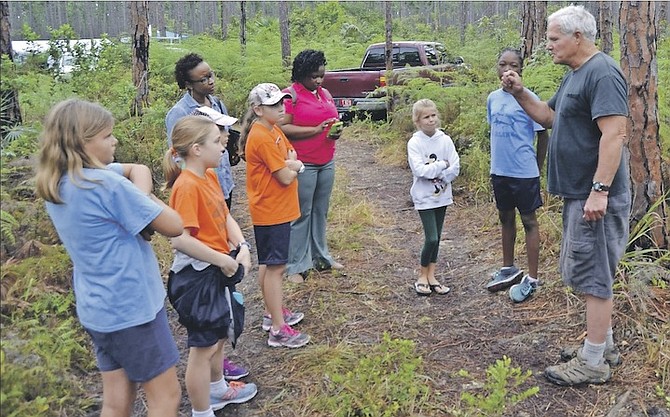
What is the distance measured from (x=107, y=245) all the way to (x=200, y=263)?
645mm

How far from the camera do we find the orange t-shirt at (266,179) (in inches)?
153

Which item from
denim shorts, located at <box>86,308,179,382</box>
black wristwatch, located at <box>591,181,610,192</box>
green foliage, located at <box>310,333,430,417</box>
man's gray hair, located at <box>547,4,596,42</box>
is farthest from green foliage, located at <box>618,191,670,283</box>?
denim shorts, located at <box>86,308,179,382</box>

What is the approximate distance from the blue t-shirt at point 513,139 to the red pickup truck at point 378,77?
611 centimetres

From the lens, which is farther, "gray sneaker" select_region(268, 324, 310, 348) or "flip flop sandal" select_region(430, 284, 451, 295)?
"flip flop sandal" select_region(430, 284, 451, 295)

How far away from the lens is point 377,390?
3236mm

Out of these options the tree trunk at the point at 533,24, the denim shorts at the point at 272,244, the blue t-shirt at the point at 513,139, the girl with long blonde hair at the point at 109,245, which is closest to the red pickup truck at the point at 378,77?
the tree trunk at the point at 533,24

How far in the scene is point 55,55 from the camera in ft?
25.6

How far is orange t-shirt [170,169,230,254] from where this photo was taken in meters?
2.83

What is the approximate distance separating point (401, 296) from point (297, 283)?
0.88 meters

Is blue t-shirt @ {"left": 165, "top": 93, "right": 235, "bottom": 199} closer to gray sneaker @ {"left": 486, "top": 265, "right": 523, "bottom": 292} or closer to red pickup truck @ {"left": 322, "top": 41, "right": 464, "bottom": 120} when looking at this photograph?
gray sneaker @ {"left": 486, "top": 265, "right": 523, "bottom": 292}

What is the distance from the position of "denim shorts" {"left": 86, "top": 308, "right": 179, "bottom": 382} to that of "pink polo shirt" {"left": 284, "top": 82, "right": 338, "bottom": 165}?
251cm

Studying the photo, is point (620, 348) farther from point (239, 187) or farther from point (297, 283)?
point (239, 187)

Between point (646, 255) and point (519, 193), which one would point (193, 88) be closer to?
point (519, 193)

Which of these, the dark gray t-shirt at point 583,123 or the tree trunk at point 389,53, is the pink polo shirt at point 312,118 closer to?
the dark gray t-shirt at point 583,123
